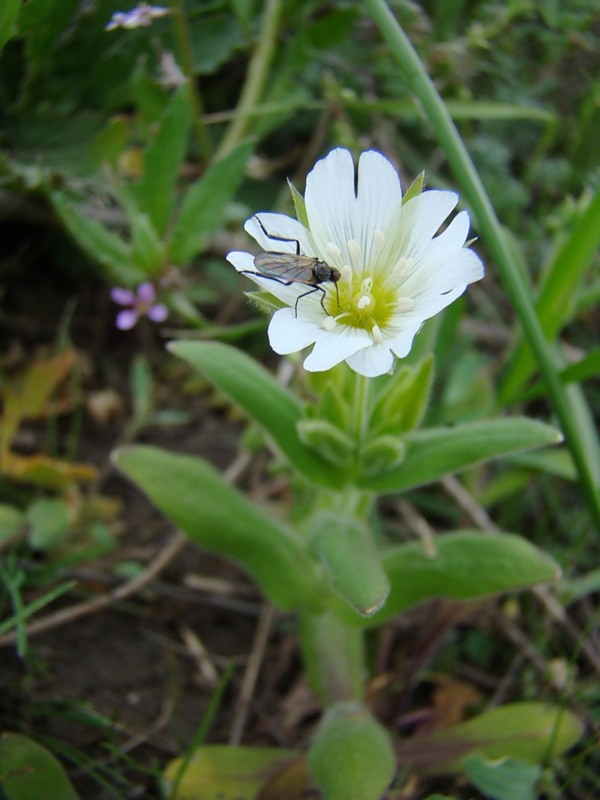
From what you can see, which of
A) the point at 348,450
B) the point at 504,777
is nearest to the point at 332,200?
the point at 348,450

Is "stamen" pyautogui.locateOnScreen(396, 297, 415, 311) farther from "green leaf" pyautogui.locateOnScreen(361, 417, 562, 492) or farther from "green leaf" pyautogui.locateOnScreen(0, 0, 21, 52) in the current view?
"green leaf" pyautogui.locateOnScreen(0, 0, 21, 52)

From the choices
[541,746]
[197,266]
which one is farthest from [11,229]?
[541,746]

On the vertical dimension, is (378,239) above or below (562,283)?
above

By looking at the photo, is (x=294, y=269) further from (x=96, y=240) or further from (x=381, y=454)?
(x=96, y=240)

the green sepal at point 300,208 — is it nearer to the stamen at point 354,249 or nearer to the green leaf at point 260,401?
the stamen at point 354,249

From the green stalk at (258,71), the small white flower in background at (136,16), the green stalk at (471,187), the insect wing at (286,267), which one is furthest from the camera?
the green stalk at (258,71)

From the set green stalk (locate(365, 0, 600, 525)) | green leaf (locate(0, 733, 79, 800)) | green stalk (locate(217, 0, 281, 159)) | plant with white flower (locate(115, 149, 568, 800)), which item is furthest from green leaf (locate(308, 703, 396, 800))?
green stalk (locate(217, 0, 281, 159))

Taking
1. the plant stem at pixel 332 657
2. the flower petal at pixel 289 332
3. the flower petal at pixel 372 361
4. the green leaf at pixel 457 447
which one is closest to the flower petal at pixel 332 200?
the flower petal at pixel 289 332
